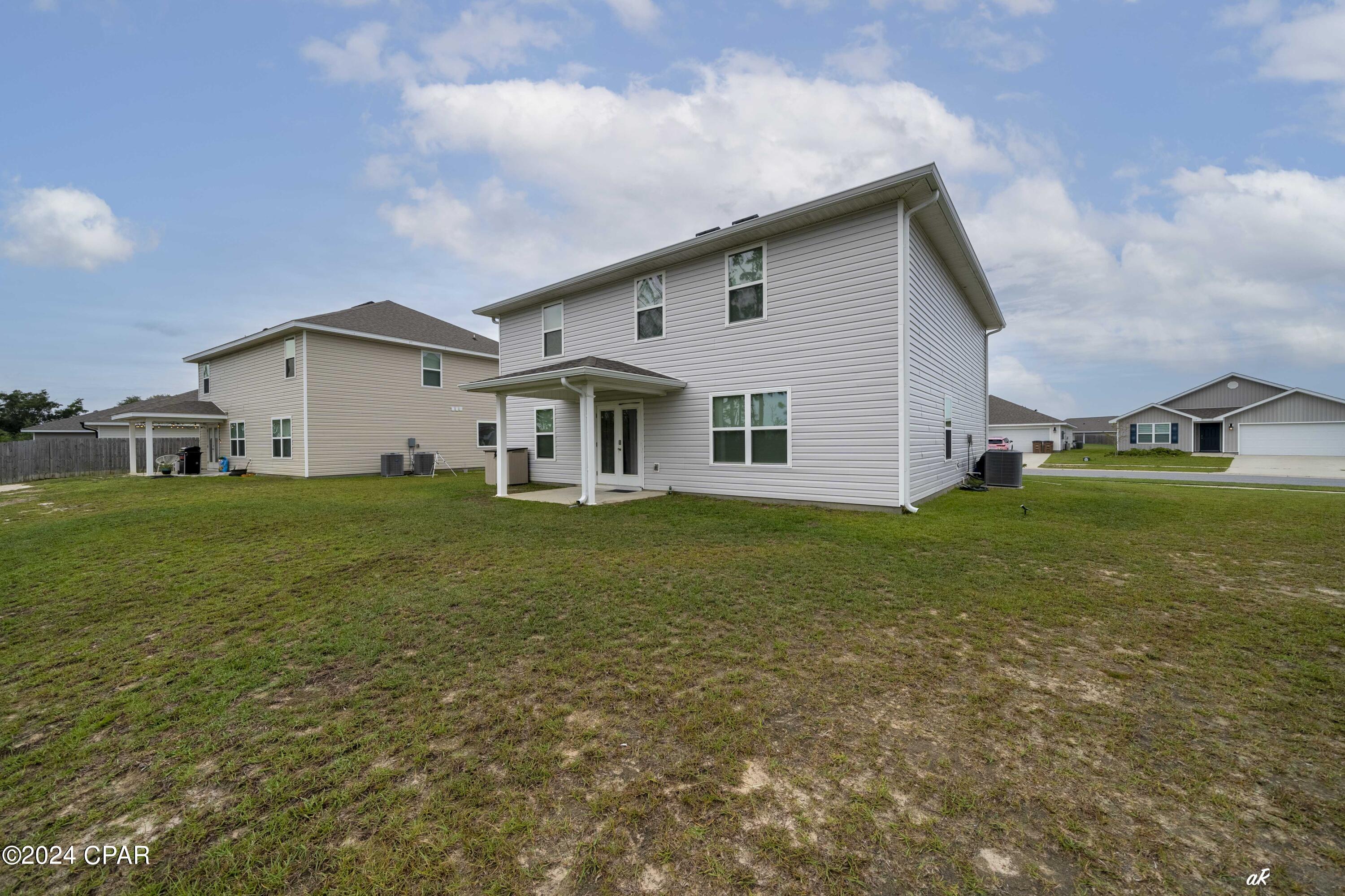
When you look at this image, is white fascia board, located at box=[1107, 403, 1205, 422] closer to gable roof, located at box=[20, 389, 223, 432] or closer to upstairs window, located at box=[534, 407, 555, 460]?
upstairs window, located at box=[534, 407, 555, 460]

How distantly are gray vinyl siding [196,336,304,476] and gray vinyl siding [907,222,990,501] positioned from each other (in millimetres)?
18511

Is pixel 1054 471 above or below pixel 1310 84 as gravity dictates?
below

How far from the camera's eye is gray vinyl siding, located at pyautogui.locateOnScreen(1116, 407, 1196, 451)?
34.5 metres

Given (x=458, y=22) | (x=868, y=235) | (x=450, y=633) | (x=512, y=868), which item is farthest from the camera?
(x=458, y=22)

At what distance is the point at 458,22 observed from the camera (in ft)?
32.6

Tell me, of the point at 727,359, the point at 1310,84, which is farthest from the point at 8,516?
the point at 1310,84

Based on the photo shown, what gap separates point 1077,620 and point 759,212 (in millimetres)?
8680

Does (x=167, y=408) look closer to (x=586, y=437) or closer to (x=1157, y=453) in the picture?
(x=586, y=437)

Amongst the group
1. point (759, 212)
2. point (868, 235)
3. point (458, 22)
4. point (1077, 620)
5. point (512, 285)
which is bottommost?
point (1077, 620)

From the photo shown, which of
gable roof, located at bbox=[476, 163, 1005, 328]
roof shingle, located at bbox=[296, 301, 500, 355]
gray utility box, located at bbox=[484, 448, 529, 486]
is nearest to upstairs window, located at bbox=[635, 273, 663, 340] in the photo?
gable roof, located at bbox=[476, 163, 1005, 328]

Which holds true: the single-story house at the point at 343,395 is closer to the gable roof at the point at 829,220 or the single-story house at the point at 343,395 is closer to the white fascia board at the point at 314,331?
the white fascia board at the point at 314,331

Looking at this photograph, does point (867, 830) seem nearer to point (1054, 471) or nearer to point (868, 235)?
point (868, 235)

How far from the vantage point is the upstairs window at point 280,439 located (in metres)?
17.9

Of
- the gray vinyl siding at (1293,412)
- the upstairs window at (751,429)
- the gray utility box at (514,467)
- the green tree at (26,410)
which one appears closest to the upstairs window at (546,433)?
the gray utility box at (514,467)
